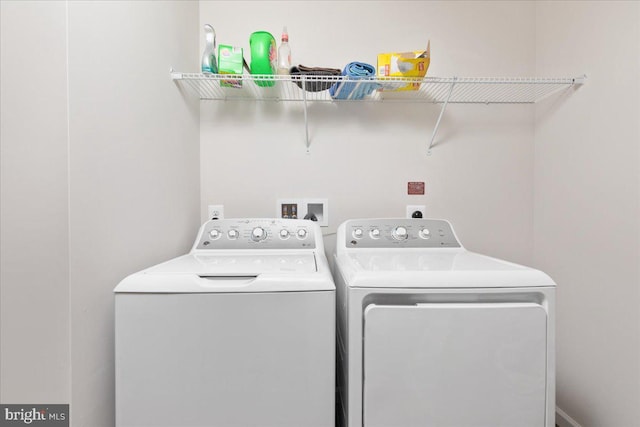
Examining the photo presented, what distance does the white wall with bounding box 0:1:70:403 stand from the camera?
0.69 m

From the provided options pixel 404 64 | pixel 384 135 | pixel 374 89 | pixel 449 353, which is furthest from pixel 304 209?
pixel 449 353

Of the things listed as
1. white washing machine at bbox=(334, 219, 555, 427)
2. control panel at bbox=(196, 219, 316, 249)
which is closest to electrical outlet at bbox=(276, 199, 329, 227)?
control panel at bbox=(196, 219, 316, 249)

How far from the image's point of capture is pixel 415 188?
1586 millimetres

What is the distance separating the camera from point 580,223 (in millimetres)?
1301

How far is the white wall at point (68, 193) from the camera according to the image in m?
0.70

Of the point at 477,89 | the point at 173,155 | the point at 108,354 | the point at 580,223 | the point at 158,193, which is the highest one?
the point at 477,89

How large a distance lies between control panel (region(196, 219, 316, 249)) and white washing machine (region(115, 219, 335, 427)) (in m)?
0.44

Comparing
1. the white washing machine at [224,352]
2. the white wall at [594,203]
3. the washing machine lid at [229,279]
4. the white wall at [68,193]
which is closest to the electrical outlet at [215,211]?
the white wall at [68,193]

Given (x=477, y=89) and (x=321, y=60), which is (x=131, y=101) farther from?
(x=477, y=89)

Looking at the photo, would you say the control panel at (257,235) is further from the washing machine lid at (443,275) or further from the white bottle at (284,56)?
the white bottle at (284,56)

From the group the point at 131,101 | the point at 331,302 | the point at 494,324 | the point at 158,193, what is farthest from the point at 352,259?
the point at 131,101

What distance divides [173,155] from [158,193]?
0.69 ft

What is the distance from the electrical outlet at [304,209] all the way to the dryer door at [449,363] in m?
0.83

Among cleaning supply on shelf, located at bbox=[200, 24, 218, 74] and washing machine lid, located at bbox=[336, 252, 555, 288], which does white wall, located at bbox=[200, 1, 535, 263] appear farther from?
washing machine lid, located at bbox=[336, 252, 555, 288]
